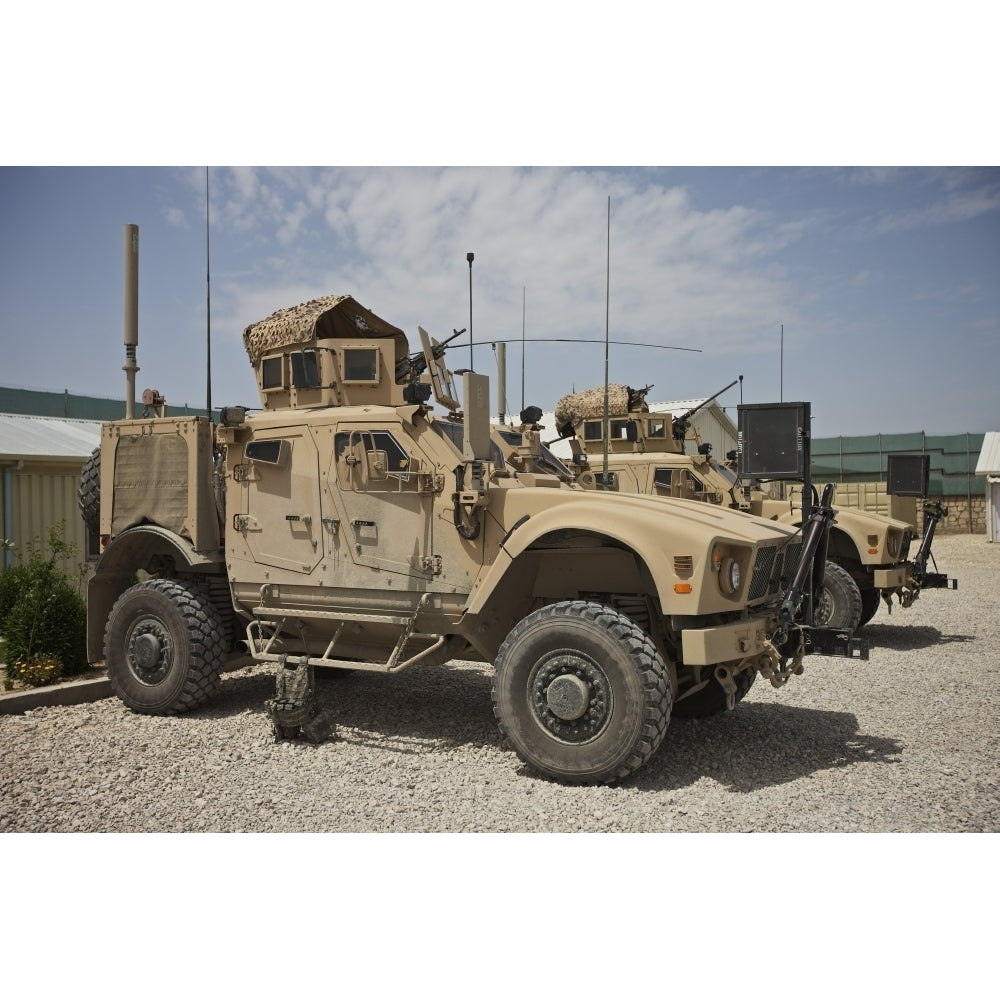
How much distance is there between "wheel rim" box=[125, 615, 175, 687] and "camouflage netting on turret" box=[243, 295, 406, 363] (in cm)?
205

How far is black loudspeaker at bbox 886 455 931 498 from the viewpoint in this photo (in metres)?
10.8

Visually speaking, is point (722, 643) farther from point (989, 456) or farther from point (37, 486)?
point (989, 456)

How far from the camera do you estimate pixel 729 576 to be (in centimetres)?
486

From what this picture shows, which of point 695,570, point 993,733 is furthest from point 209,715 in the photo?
point 993,733

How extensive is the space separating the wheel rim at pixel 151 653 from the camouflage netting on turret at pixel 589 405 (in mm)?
7099

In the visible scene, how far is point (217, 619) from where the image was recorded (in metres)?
6.65

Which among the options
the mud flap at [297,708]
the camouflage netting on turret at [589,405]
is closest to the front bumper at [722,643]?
the mud flap at [297,708]

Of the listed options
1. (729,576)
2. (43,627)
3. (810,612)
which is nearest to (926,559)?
(810,612)

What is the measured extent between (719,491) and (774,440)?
6155mm

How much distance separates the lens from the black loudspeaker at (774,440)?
16.4 feet

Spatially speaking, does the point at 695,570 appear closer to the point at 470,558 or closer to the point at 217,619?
the point at 470,558

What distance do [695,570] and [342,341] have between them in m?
3.06

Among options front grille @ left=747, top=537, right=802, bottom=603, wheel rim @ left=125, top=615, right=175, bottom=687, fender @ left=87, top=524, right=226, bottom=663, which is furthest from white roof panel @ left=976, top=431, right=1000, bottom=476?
wheel rim @ left=125, top=615, right=175, bottom=687

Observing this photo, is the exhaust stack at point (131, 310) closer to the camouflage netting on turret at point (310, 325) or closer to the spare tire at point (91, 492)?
the spare tire at point (91, 492)
